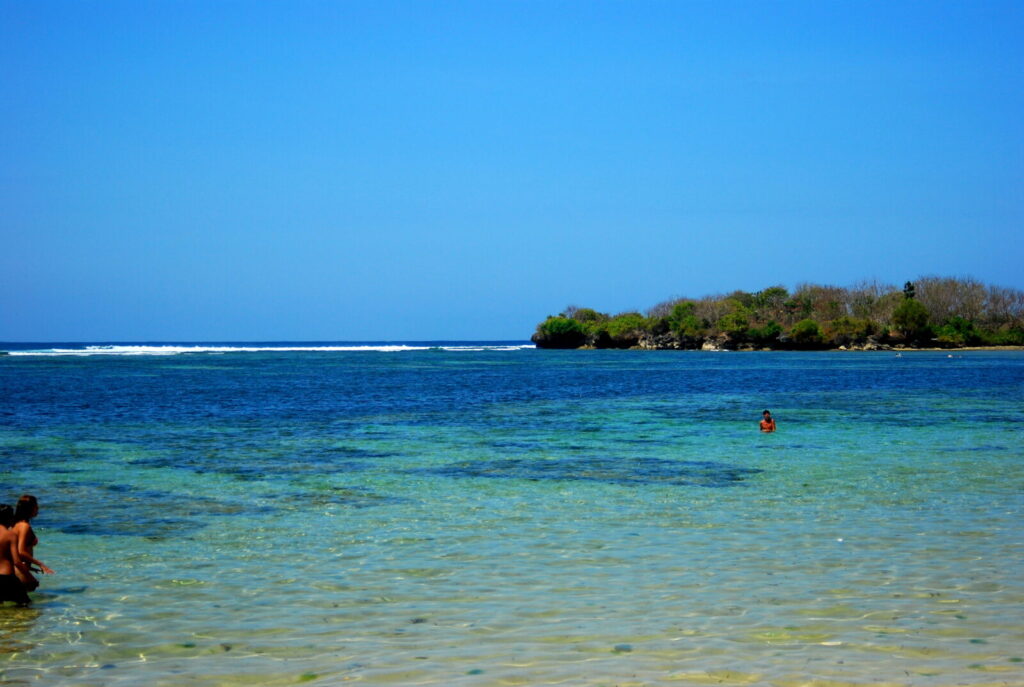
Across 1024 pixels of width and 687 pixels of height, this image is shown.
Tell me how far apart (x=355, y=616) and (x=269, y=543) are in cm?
427

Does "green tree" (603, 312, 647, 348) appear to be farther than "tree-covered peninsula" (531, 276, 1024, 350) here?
Yes

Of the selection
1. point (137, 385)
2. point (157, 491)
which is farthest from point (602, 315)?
point (157, 491)

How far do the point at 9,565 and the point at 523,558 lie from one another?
5987 mm

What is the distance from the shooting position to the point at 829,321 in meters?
163

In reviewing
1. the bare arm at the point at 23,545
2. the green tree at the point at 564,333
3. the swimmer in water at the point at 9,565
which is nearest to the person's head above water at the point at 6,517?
the swimmer in water at the point at 9,565

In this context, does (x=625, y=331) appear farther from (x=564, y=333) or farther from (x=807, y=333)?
(x=807, y=333)

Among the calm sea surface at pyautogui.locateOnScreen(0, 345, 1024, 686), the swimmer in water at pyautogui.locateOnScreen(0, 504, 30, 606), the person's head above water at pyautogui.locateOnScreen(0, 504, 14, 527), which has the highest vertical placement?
the person's head above water at pyautogui.locateOnScreen(0, 504, 14, 527)

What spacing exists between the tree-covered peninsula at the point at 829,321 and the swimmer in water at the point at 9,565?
15336 centimetres

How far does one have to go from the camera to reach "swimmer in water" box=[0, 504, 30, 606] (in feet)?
34.0

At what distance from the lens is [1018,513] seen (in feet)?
50.0

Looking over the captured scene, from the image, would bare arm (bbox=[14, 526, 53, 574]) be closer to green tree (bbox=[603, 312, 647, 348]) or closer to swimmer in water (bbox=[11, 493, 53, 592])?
swimmer in water (bbox=[11, 493, 53, 592])

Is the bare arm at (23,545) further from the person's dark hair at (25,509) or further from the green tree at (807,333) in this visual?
the green tree at (807,333)

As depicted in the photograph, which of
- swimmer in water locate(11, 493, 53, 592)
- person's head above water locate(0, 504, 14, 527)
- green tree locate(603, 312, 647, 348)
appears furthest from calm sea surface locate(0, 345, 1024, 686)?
green tree locate(603, 312, 647, 348)

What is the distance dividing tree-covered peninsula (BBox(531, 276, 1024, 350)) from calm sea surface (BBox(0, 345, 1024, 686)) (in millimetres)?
131085
